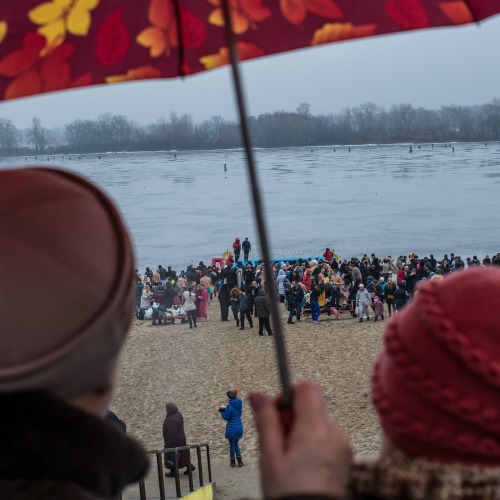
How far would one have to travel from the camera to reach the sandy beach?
1344 cm

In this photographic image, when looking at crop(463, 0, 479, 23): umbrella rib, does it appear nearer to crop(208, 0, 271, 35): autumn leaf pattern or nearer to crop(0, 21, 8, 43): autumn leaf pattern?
crop(208, 0, 271, 35): autumn leaf pattern

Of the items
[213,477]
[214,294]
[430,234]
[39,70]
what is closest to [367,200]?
[430,234]

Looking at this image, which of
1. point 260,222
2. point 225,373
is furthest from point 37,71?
point 225,373

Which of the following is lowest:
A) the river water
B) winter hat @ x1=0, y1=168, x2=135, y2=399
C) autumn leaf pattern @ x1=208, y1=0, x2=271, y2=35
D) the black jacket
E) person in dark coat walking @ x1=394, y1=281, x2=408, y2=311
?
the river water

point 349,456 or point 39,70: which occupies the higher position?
point 39,70

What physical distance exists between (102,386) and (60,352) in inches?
3.9

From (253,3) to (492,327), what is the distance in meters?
1.09

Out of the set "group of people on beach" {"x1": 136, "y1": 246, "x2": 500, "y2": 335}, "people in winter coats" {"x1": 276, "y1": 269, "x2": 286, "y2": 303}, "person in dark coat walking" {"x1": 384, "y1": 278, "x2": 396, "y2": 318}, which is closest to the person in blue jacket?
"group of people on beach" {"x1": 136, "y1": 246, "x2": 500, "y2": 335}

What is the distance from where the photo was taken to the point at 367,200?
74.2 m

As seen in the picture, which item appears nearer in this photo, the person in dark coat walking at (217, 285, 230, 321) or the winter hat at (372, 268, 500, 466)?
the winter hat at (372, 268, 500, 466)

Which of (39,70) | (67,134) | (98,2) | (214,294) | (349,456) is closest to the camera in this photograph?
(349,456)

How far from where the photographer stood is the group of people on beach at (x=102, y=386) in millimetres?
854

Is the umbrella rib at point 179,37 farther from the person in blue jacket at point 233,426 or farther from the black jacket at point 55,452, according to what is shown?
the person in blue jacket at point 233,426

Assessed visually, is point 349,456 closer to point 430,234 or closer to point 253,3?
point 253,3
